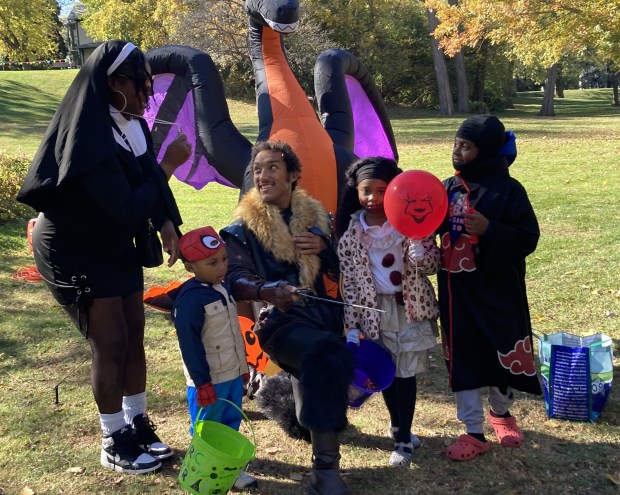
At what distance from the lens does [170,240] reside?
3.31m

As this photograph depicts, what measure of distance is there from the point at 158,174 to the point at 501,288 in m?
1.75

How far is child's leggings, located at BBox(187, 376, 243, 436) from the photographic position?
325 cm

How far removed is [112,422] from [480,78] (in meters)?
35.6

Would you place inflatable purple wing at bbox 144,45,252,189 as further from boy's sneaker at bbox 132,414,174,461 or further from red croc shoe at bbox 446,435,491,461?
red croc shoe at bbox 446,435,491,461

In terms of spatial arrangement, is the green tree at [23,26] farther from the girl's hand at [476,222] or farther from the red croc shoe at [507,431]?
the red croc shoe at [507,431]

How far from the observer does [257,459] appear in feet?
12.0

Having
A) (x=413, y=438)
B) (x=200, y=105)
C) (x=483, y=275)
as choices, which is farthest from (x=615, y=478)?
(x=200, y=105)

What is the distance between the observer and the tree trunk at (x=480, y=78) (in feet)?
116

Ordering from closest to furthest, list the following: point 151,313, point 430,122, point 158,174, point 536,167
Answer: point 158,174 → point 151,313 → point 536,167 → point 430,122

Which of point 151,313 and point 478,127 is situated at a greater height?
point 478,127

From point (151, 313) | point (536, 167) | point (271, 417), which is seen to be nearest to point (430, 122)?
point (536, 167)

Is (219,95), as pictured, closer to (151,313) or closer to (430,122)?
(151,313)

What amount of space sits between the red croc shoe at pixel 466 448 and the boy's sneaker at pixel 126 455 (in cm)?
148

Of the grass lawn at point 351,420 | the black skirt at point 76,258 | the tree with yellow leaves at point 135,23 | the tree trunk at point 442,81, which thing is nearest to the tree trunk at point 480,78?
the tree trunk at point 442,81
